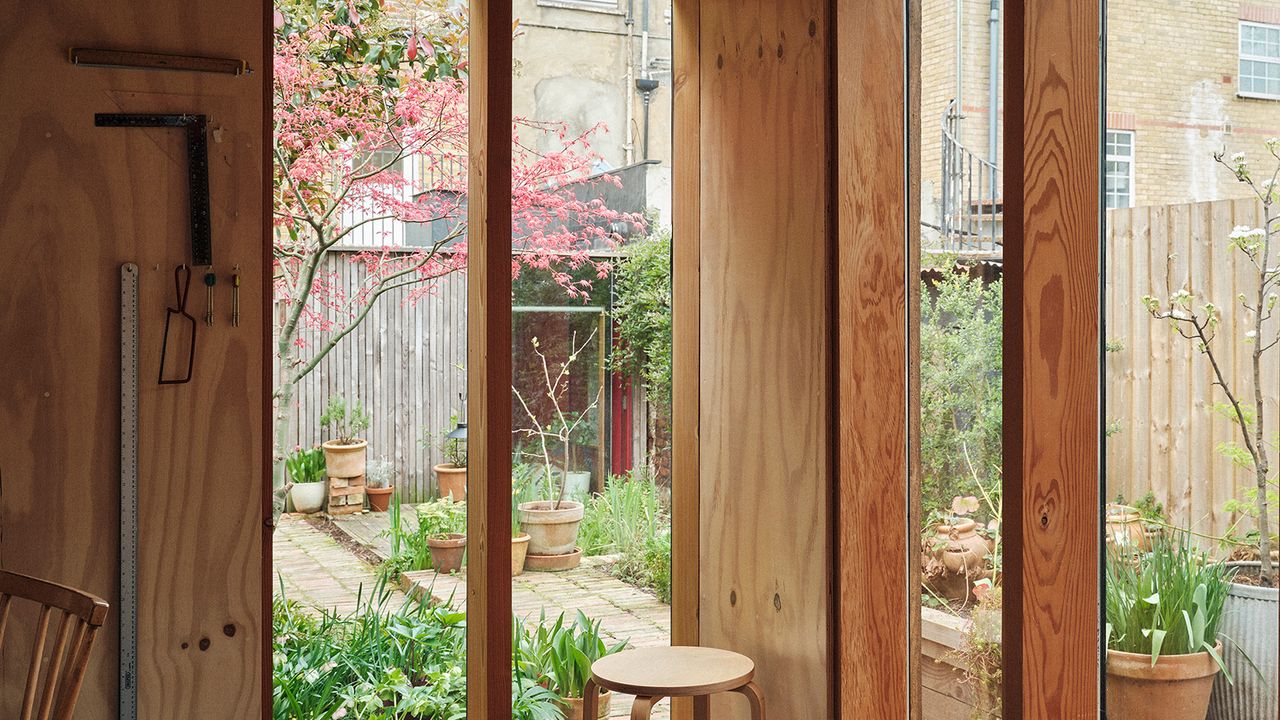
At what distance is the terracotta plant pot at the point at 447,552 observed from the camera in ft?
9.94

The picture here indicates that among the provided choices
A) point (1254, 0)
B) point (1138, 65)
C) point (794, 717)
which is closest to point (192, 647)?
point (794, 717)

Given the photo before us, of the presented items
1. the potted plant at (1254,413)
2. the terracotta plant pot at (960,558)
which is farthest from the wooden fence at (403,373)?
the potted plant at (1254,413)

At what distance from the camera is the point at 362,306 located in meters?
3.11

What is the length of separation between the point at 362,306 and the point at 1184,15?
7.35 ft

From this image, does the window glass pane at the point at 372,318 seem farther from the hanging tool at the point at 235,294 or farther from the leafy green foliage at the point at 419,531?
the hanging tool at the point at 235,294

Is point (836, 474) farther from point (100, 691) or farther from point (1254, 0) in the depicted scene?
point (100, 691)

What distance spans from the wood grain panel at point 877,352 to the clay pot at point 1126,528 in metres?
0.50

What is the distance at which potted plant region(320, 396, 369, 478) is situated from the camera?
3047mm

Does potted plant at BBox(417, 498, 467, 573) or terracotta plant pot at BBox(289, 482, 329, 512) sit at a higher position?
terracotta plant pot at BBox(289, 482, 329, 512)

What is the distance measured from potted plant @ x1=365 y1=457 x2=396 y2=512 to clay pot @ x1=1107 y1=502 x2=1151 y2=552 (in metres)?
1.91

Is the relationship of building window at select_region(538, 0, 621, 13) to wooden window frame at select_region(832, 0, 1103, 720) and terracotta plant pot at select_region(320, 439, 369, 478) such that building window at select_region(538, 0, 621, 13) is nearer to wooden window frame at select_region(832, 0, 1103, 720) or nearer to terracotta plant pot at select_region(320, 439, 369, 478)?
wooden window frame at select_region(832, 0, 1103, 720)

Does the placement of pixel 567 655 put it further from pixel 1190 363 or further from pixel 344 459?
pixel 1190 363

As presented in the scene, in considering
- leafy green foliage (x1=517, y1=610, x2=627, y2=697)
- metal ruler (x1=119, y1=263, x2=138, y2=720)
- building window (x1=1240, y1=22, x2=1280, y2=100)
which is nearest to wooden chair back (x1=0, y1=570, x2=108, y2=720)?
metal ruler (x1=119, y1=263, x2=138, y2=720)

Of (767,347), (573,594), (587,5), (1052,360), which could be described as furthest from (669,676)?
(587,5)
